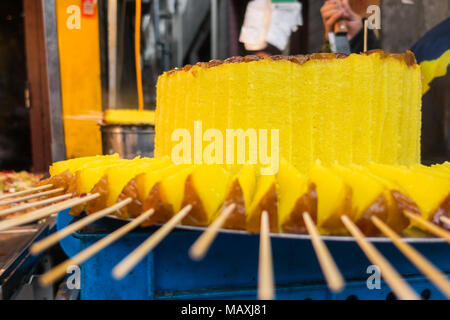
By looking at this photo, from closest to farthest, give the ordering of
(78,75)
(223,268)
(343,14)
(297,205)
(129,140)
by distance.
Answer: (297,205) → (223,268) → (129,140) → (343,14) → (78,75)

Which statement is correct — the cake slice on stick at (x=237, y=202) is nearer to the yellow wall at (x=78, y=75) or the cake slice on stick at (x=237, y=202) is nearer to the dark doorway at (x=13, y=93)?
the yellow wall at (x=78, y=75)

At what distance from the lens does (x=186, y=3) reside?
24.5 feet

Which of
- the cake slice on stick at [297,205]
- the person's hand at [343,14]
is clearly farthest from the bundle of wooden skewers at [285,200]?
the person's hand at [343,14]

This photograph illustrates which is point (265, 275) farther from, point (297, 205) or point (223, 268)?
point (223, 268)

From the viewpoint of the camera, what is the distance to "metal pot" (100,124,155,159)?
2566mm

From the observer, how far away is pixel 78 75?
3.54m

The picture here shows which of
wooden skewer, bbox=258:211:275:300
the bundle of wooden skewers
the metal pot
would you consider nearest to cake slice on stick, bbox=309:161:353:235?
the bundle of wooden skewers

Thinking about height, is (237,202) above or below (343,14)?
below

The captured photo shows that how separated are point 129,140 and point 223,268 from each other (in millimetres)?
1889

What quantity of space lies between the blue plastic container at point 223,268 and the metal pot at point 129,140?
5.40ft

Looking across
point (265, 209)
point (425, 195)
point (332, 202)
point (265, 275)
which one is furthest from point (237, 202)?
point (425, 195)

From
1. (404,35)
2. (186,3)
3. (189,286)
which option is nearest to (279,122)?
(189,286)

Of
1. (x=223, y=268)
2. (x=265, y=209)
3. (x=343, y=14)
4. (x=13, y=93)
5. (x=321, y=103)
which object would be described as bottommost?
(x=223, y=268)

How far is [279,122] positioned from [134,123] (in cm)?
183
